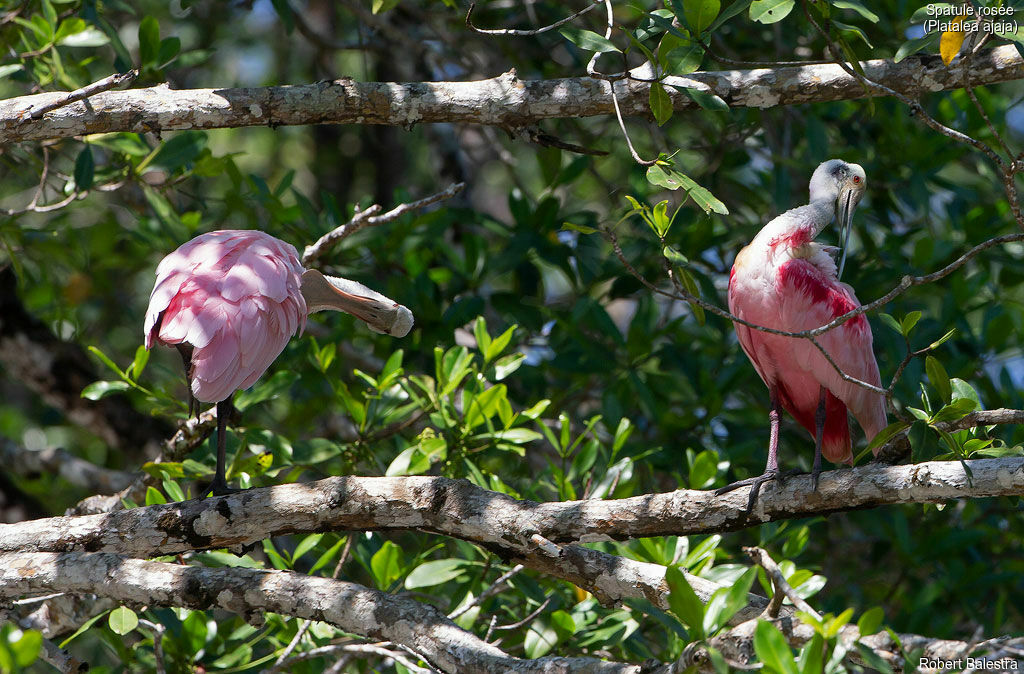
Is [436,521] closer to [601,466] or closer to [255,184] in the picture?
[601,466]

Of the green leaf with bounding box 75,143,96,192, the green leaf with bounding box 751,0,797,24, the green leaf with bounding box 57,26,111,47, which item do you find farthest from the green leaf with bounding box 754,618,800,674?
the green leaf with bounding box 57,26,111,47

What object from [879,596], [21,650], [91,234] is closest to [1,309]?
[91,234]

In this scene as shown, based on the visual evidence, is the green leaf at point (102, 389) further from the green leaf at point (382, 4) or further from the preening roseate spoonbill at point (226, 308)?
the green leaf at point (382, 4)

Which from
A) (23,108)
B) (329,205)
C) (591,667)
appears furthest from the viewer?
(329,205)

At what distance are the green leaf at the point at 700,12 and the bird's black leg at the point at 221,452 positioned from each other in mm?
1955

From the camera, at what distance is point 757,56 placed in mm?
4730

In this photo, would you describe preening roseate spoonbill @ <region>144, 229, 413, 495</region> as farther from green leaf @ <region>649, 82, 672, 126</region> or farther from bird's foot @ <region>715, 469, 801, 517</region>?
bird's foot @ <region>715, 469, 801, 517</region>

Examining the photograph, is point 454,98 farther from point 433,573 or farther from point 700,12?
point 433,573

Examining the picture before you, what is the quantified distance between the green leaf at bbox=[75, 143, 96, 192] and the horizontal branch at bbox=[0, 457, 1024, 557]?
133 centimetres

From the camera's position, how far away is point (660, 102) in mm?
2791

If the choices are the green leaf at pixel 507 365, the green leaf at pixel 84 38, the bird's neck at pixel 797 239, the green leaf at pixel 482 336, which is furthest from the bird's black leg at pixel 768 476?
the green leaf at pixel 84 38

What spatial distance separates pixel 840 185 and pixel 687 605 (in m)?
2.08

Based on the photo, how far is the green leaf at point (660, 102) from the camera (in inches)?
110

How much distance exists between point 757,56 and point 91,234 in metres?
3.38
